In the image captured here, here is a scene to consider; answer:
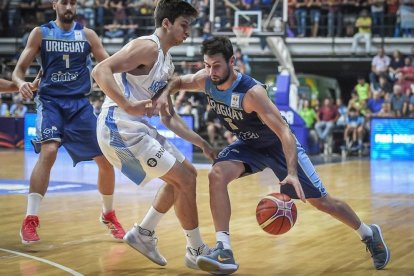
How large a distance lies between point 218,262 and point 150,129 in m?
1.06

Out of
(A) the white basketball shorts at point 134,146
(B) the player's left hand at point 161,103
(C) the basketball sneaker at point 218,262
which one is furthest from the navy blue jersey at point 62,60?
(C) the basketball sneaker at point 218,262

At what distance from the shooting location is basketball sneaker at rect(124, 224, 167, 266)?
577cm

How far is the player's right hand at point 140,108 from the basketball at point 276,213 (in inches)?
39.0

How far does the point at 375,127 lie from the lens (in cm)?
1850

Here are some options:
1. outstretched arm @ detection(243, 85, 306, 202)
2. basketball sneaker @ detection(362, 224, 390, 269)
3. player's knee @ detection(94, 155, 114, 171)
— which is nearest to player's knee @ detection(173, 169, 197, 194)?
outstretched arm @ detection(243, 85, 306, 202)

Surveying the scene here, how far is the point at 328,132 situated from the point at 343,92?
6927 mm

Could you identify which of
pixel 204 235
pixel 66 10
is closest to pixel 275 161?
pixel 204 235

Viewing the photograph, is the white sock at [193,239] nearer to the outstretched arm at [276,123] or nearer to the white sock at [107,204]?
the outstretched arm at [276,123]

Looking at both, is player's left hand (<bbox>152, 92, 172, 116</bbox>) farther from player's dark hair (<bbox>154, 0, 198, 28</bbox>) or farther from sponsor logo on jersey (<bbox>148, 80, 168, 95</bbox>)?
player's dark hair (<bbox>154, 0, 198, 28</bbox>)

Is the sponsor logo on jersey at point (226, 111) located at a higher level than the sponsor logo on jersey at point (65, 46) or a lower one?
lower

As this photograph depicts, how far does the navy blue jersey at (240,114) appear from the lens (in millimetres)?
5648

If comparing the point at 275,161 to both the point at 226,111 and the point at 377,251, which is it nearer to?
the point at 226,111

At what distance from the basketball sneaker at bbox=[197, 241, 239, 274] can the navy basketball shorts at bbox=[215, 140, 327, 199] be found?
615mm

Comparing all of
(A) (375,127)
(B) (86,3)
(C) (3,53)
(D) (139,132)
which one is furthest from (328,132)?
(D) (139,132)
